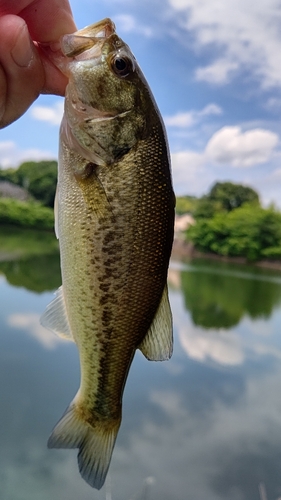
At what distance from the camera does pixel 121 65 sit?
3.89 ft

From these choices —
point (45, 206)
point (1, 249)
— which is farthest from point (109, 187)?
point (45, 206)

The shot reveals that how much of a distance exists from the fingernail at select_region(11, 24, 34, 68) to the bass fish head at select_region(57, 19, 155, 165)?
0.10m

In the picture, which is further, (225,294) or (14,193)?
(14,193)

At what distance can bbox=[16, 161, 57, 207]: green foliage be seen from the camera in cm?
3356

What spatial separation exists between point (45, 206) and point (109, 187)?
3122 centimetres

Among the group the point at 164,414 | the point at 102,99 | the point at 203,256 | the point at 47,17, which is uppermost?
the point at 47,17

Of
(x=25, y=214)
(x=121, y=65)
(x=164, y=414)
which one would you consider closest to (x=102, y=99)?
(x=121, y=65)

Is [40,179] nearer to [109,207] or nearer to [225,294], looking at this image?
[225,294]

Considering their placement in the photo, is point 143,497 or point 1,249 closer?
point 143,497

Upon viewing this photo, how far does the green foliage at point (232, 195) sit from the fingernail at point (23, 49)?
142 ft

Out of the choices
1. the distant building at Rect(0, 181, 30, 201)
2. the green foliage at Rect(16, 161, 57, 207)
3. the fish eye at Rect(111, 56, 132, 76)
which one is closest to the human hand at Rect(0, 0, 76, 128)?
the fish eye at Rect(111, 56, 132, 76)

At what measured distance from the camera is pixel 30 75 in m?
1.25

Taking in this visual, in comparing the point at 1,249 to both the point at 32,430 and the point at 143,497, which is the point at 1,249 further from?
the point at 143,497

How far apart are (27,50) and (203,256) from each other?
34.9 meters
